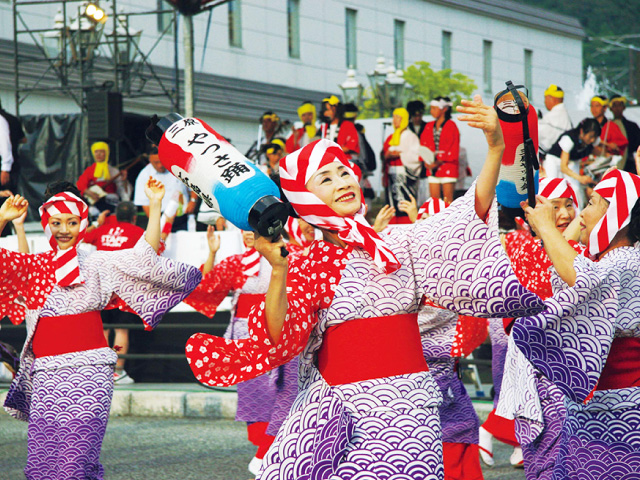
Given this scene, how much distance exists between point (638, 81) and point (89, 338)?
14.7 metres

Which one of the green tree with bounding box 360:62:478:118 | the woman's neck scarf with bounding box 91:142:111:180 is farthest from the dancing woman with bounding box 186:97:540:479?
the green tree with bounding box 360:62:478:118

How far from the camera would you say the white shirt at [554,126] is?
39.8 ft

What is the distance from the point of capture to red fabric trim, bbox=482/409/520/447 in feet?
21.8

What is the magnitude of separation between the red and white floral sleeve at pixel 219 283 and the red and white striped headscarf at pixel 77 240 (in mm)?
1834

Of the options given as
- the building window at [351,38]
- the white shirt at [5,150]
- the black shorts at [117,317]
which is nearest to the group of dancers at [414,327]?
the black shorts at [117,317]

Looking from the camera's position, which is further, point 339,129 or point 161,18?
point 161,18

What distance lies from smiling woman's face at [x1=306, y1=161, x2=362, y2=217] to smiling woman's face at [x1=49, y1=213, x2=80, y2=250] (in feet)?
7.90

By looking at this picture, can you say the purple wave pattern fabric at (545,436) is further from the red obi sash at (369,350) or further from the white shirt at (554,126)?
the white shirt at (554,126)

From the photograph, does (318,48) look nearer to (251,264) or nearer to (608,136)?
(608,136)

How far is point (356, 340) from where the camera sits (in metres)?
3.57

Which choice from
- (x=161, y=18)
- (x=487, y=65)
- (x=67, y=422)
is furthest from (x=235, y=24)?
(x=67, y=422)

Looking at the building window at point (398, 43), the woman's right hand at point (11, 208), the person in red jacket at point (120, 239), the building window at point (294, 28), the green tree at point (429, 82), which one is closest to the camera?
the woman's right hand at point (11, 208)

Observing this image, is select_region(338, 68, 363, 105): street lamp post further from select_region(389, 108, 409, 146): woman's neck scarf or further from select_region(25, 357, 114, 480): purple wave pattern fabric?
select_region(25, 357, 114, 480): purple wave pattern fabric

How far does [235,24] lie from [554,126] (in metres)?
12.8
